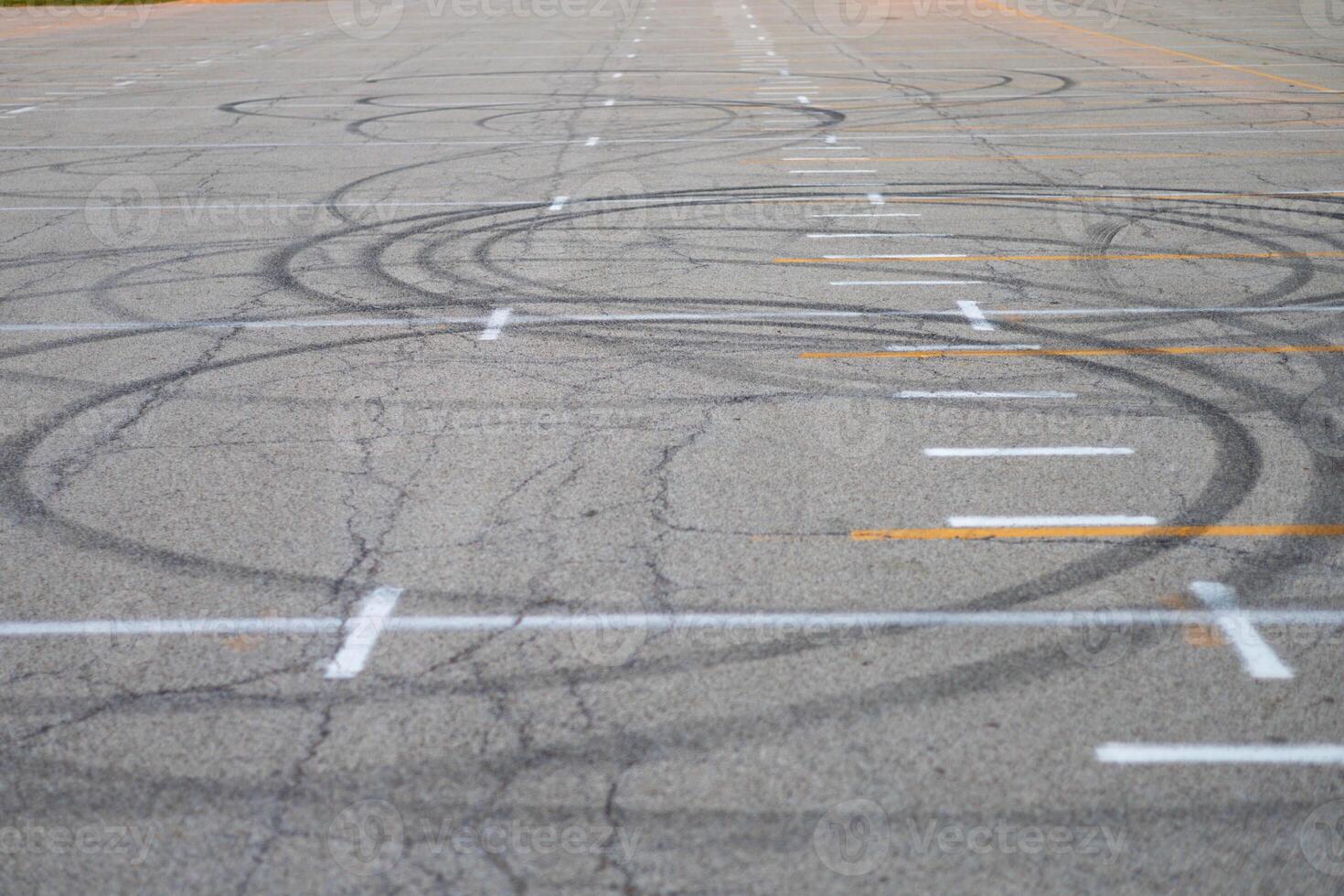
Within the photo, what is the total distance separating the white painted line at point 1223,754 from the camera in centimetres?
427

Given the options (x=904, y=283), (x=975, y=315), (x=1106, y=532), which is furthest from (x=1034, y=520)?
(x=904, y=283)

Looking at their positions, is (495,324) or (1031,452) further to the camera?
(495,324)

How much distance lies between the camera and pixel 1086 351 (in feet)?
27.5

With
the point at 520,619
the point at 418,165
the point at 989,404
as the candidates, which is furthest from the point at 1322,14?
the point at 520,619

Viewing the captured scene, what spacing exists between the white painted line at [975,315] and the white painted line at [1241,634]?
12.3 ft

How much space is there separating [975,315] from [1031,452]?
253cm

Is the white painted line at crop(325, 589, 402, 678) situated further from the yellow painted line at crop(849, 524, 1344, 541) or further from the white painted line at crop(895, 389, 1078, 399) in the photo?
the white painted line at crop(895, 389, 1078, 399)

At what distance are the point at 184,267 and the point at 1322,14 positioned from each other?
102ft

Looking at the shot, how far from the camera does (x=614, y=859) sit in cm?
389

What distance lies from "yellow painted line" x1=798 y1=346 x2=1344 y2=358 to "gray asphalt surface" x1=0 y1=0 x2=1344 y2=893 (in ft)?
0.14

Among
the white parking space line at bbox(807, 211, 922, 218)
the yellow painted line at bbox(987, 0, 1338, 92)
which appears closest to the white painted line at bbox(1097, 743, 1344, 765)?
the white parking space line at bbox(807, 211, 922, 218)

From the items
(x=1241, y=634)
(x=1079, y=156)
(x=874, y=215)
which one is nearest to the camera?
(x=1241, y=634)

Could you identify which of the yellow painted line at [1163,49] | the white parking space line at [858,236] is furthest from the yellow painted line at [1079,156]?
the yellow painted line at [1163,49]

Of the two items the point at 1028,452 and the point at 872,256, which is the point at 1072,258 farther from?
the point at 1028,452
